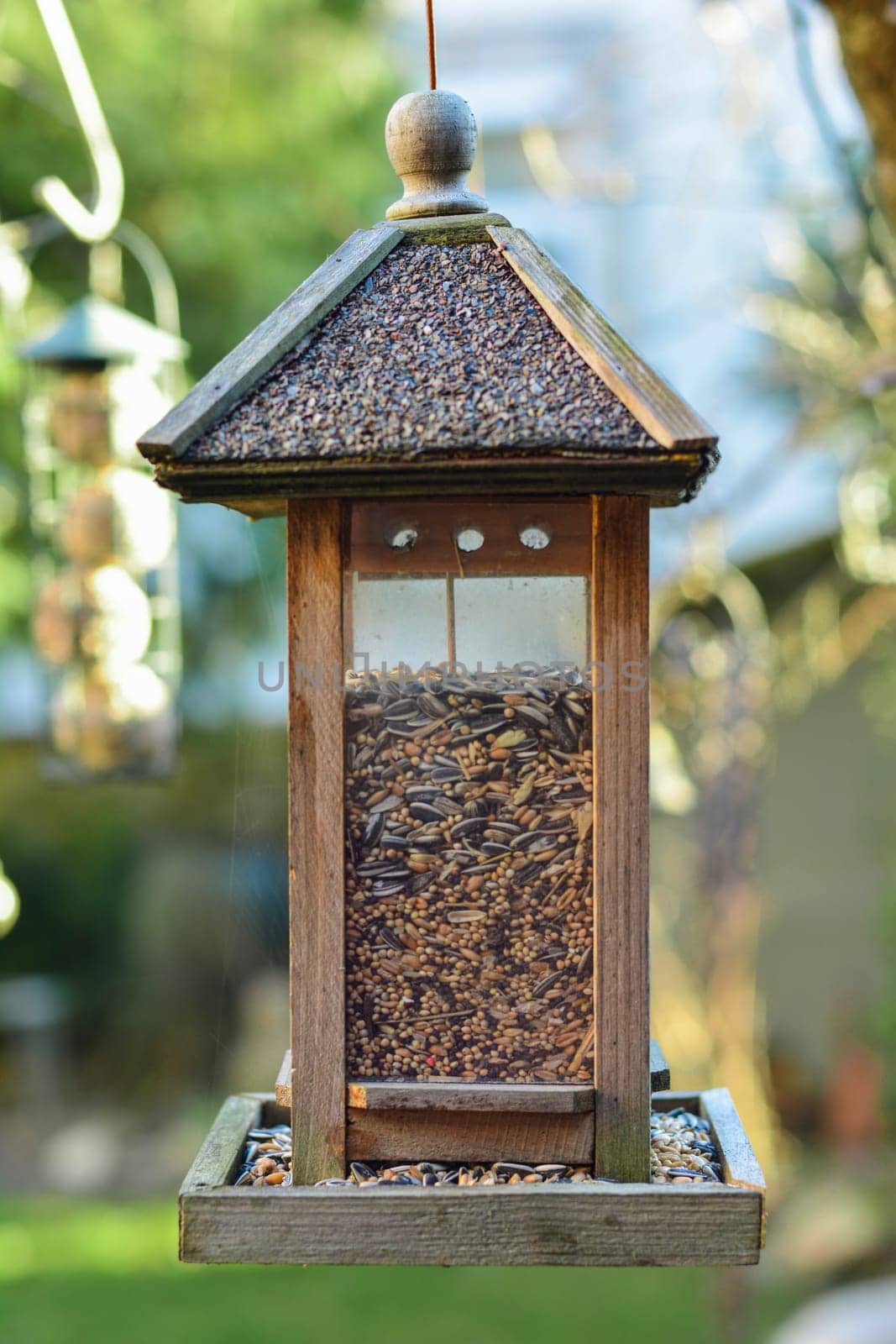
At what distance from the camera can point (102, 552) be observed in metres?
4.15

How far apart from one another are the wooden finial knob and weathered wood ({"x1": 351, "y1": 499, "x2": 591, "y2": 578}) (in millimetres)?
364

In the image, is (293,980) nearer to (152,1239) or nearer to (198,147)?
(152,1239)

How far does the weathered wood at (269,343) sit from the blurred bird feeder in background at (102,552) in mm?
2500

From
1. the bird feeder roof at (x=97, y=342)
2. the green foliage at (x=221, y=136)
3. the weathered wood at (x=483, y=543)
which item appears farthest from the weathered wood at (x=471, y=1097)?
the green foliage at (x=221, y=136)

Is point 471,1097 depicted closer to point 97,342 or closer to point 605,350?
point 605,350

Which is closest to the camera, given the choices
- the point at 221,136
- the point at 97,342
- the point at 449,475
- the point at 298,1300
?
the point at 449,475

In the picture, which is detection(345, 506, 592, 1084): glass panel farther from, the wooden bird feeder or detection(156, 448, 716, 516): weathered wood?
→ detection(156, 448, 716, 516): weathered wood

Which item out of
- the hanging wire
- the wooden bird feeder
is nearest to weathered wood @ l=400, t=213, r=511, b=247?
the wooden bird feeder

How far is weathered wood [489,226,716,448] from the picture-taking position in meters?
1.48

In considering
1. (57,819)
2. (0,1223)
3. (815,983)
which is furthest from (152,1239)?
(815,983)

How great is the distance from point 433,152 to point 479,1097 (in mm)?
1112

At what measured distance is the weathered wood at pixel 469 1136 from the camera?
170 cm

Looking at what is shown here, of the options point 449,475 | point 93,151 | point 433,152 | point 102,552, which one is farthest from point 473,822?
point 102,552

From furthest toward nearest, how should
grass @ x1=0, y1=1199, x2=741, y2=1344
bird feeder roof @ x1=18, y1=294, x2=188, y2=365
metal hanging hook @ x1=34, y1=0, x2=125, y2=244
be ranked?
grass @ x1=0, y1=1199, x2=741, y2=1344, bird feeder roof @ x1=18, y1=294, x2=188, y2=365, metal hanging hook @ x1=34, y1=0, x2=125, y2=244
